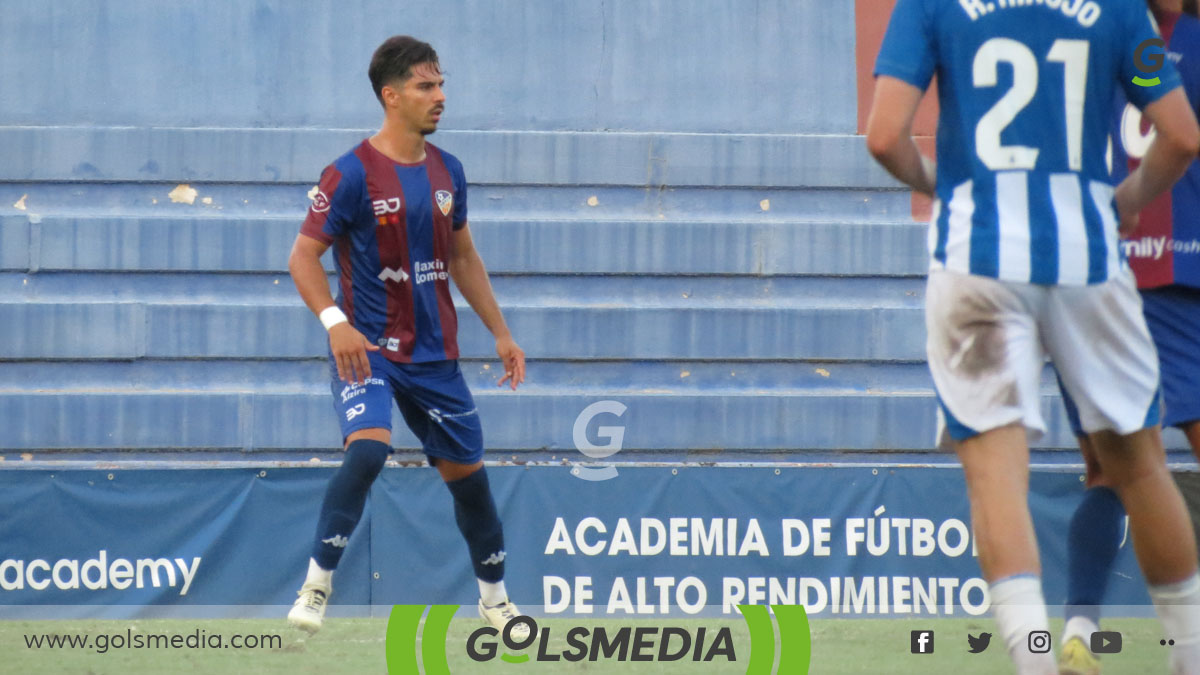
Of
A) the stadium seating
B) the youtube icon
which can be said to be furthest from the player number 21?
the stadium seating

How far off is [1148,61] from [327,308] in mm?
2807

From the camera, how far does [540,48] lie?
389 inches

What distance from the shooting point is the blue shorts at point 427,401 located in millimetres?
4852

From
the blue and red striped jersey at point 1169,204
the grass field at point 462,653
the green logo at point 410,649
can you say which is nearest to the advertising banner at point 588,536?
the grass field at point 462,653

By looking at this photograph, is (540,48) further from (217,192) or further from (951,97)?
(951,97)

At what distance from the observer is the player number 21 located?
2947mm

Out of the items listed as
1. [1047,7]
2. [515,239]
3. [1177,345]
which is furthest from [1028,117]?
[515,239]

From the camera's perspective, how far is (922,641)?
5.64m

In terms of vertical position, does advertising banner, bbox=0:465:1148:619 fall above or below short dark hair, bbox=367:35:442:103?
below

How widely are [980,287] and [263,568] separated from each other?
5.14 meters

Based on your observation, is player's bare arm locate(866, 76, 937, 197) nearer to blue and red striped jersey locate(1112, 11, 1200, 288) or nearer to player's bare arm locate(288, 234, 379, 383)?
blue and red striped jersey locate(1112, 11, 1200, 288)

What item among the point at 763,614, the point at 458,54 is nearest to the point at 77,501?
the point at 763,614

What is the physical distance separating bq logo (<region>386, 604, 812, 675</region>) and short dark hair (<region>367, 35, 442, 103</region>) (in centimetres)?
188

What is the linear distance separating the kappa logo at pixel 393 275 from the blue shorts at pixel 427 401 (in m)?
0.28
